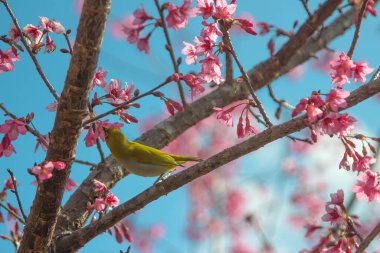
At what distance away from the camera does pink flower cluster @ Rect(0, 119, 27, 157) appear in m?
2.70

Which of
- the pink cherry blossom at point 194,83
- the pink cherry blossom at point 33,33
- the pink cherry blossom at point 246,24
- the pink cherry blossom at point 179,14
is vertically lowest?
the pink cherry blossom at point 194,83

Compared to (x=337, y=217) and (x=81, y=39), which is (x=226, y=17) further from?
(x=337, y=217)

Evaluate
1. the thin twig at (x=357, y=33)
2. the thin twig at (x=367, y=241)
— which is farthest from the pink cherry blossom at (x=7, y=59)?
the thin twig at (x=367, y=241)

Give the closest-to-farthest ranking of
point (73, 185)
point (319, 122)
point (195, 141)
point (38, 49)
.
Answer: point (319, 122)
point (38, 49)
point (73, 185)
point (195, 141)

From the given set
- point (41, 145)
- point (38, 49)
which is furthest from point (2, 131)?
point (38, 49)

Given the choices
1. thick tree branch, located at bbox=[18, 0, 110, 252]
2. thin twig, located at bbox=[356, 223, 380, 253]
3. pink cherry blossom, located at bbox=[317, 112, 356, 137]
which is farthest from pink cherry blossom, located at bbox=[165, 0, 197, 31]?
thin twig, located at bbox=[356, 223, 380, 253]

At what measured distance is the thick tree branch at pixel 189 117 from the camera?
3469mm

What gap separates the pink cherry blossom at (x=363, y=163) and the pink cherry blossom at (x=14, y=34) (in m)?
2.24

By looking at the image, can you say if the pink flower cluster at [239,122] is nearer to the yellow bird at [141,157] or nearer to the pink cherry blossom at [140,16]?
the yellow bird at [141,157]

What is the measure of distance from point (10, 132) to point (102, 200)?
0.69 m

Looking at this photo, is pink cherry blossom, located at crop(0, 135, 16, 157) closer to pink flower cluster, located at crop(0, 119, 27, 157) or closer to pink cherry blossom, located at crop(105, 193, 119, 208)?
pink flower cluster, located at crop(0, 119, 27, 157)

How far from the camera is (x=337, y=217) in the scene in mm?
3012

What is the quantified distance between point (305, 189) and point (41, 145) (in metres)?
8.50

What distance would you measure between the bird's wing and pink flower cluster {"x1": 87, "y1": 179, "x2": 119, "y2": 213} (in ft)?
1.14
